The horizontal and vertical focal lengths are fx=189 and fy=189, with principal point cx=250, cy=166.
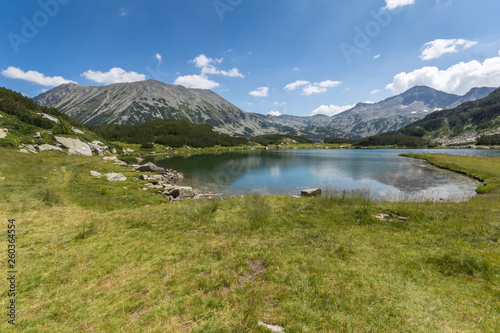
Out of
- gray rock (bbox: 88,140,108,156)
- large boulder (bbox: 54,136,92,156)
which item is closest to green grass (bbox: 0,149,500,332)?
large boulder (bbox: 54,136,92,156)

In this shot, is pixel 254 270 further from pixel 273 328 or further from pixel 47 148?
pixel 47 148

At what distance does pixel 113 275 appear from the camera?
8062mm

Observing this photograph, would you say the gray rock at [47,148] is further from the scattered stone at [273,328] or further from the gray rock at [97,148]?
the scattered stone at [273,328]

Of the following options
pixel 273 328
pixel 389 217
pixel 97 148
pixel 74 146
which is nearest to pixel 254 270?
pixel 273 328

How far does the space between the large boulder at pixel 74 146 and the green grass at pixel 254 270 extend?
44.2 meters

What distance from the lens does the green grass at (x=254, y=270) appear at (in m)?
5.91

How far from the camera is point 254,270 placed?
8711mm

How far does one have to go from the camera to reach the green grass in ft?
19.4

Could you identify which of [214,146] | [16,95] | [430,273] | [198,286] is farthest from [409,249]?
[214,146]

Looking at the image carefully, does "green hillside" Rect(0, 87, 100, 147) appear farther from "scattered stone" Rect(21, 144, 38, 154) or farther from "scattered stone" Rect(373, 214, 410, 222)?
"scattered stone" Rect(373, 214, 410, 222)

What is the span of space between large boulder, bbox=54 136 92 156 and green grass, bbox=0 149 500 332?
4420 centimetres

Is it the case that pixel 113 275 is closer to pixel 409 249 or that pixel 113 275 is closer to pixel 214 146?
pixel 409 249

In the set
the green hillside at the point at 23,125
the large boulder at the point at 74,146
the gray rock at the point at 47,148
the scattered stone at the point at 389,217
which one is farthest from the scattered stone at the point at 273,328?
the large boulder at the point at 74,146

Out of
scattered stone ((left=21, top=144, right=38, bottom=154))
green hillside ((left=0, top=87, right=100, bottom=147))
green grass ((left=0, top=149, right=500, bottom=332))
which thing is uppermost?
green hillside ((left=0, top=87, right=100, bottom=147))
